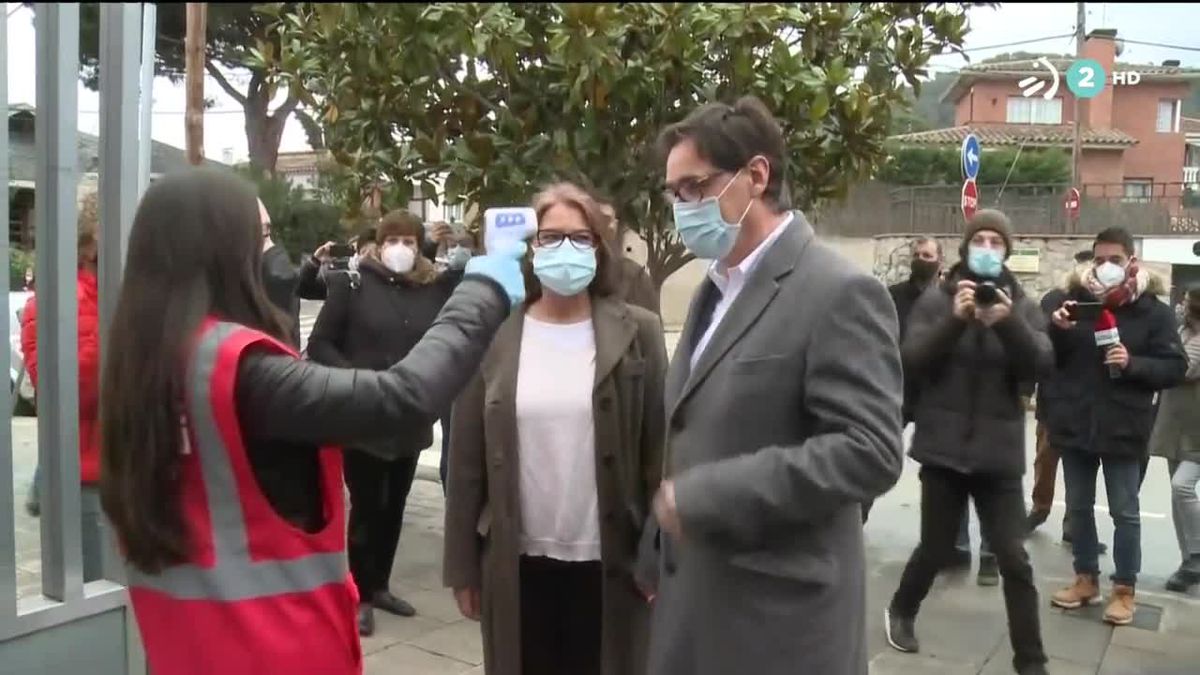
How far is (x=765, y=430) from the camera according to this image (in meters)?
2.11

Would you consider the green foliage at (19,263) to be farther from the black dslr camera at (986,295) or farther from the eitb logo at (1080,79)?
the eitb logo at (1080,79)

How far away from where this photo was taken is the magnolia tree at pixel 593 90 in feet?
14.8

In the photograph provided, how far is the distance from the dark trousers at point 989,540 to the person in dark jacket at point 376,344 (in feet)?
7.11

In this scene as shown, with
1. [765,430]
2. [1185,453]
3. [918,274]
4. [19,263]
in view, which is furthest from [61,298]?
[1185,453]

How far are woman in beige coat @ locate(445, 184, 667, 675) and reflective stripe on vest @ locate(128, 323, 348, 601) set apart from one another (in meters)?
0.89

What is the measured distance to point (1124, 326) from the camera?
516 centimetres

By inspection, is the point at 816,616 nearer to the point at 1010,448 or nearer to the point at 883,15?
the point at 1010,448

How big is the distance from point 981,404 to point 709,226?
2642mm

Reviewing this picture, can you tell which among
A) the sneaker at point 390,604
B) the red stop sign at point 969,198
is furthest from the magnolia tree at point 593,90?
the red stop sign at point 969,198

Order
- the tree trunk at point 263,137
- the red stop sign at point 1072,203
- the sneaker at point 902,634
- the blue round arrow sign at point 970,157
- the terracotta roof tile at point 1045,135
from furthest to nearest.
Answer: the terracotta roof tile at point 1045,135 → the red stop sign at point 1072,203 → the blue round arrow sign at point 970,157 → the sneaker at point 902,634 → the tree trunk at point 263,137

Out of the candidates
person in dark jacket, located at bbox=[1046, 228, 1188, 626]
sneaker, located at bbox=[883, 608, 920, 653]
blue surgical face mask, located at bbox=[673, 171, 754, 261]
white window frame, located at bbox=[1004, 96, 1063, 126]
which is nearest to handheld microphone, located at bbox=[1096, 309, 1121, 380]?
person in dark jacket, located at bbox=[1046, 228, 1188, 626]

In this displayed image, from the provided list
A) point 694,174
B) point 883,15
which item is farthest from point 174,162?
point 883,15

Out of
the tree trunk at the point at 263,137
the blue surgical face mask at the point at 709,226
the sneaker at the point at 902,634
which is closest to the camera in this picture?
the blue surgical face mask at the point at 709,226

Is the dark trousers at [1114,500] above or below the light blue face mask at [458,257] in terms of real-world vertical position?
below
